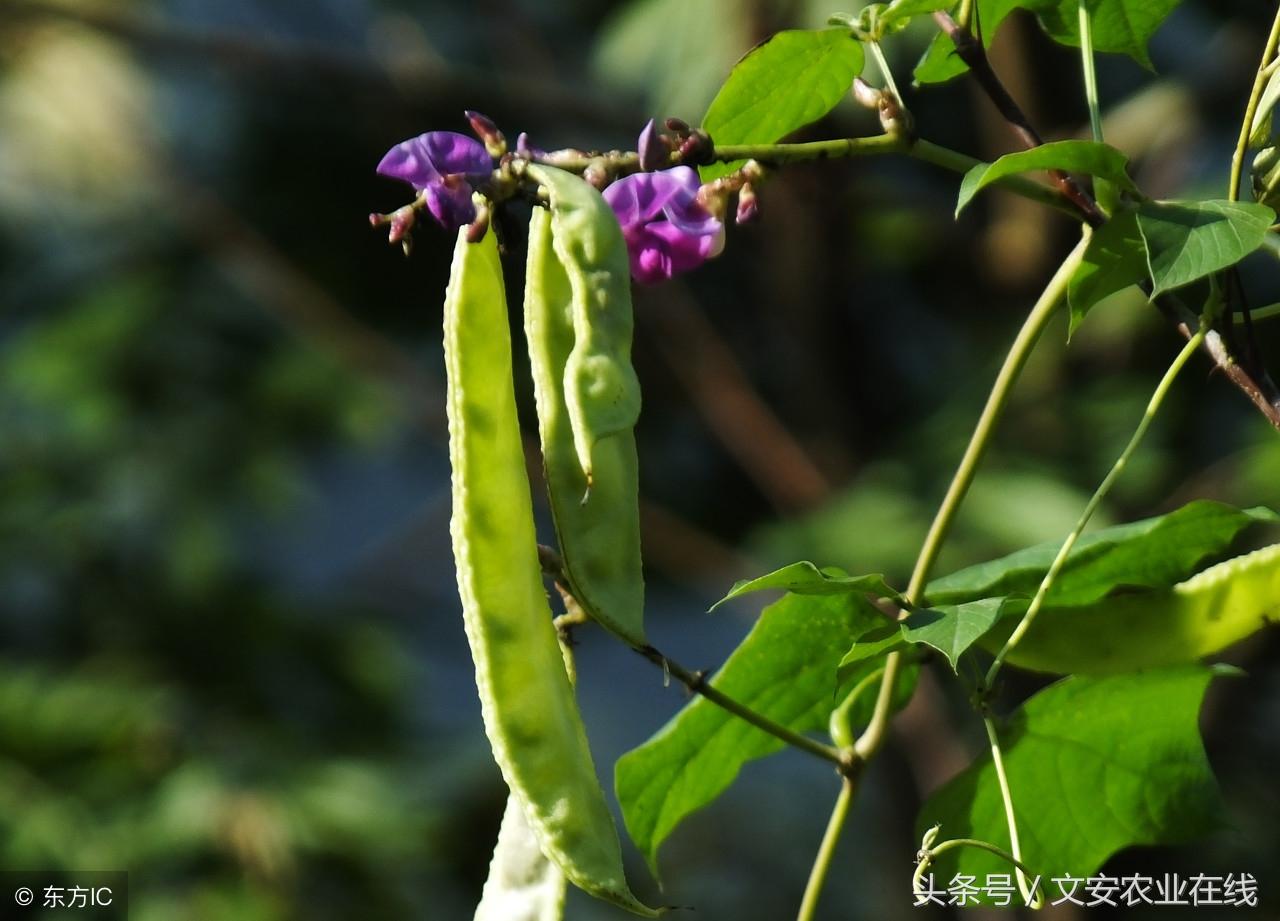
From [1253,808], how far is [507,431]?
A: 2125mm

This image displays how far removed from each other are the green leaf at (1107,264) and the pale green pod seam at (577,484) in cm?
14

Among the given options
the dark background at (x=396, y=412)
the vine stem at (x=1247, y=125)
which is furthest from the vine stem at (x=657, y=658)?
the dark background at (x=396, y=412)

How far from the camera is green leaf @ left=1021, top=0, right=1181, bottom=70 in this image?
563 mm

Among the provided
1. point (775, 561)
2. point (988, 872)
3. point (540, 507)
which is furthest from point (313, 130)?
point (988, 872)

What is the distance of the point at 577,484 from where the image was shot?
46 centimetres

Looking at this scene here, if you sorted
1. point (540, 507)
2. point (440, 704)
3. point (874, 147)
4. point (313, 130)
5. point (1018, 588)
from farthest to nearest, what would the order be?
point (440, 704) → point (540, 507) → point (313, 130) → point (1018, 588) → point (874, 147)

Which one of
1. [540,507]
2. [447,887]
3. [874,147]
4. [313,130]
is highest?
[313,130]

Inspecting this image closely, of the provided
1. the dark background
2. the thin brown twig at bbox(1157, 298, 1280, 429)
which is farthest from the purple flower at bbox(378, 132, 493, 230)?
the dark background

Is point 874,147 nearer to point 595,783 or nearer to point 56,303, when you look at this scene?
point 595,783

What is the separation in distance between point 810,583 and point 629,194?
0.13 metres

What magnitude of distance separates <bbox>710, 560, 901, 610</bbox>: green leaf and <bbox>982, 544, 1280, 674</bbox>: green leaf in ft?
0.20

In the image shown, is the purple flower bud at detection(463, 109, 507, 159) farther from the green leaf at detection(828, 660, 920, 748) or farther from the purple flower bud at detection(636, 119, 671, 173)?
the green leaf at detection(828, 660, 920, 748)

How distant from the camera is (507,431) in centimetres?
47

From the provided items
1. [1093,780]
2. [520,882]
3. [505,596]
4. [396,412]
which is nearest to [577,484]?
[505,596]
